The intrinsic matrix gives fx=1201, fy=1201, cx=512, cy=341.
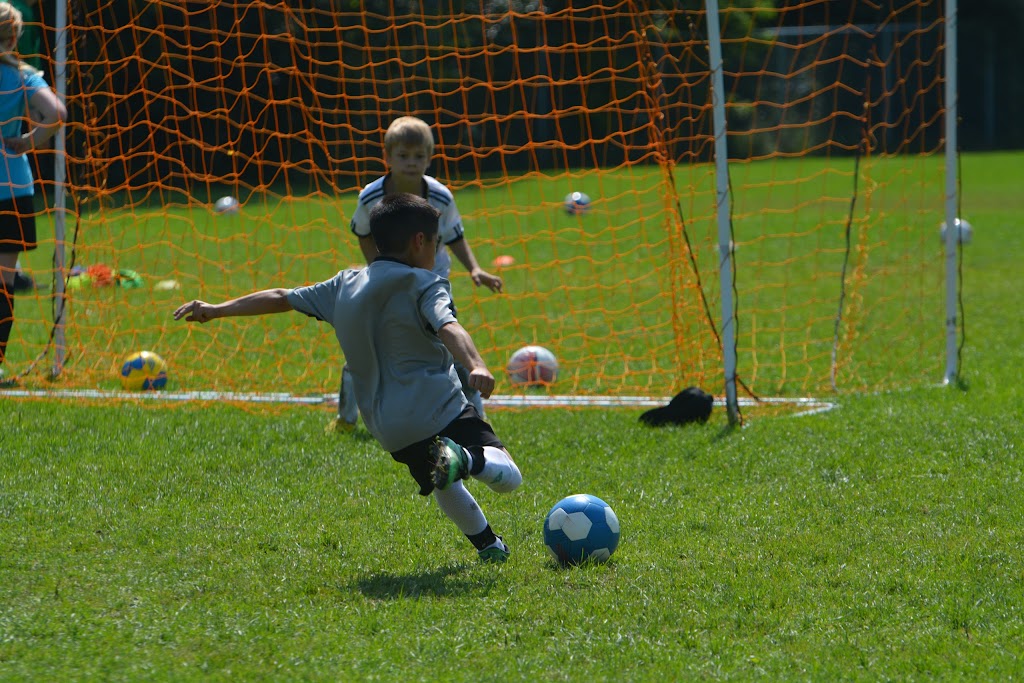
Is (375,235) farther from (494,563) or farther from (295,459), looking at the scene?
(295,459)

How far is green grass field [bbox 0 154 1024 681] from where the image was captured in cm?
352

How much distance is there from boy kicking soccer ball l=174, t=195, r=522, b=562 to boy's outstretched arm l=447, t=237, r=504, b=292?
139cm

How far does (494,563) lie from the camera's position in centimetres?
435

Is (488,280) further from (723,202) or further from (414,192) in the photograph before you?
(723,202)

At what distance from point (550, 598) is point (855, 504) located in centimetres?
170

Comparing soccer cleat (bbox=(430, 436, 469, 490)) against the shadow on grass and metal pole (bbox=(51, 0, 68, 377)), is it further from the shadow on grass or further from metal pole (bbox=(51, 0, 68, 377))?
metal pole (bbox=(51, 0, 68, 377))

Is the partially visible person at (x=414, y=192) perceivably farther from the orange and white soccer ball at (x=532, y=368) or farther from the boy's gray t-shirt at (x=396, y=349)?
the orange and white soccer ball at (x=532, y=368)

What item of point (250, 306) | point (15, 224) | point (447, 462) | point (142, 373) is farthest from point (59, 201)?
point (447, 462)

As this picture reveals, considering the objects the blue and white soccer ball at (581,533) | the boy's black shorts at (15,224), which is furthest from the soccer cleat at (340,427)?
the boy's black shorts at (15,224)

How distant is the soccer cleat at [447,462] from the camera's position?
155 inches

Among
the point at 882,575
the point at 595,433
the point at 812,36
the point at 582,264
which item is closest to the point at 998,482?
the point at 882,575

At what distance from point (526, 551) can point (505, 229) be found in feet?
36.3

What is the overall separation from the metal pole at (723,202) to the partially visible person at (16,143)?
376cm

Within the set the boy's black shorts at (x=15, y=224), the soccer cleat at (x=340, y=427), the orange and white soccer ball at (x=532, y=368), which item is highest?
the boy's black shorts at (x=15, y=224)
